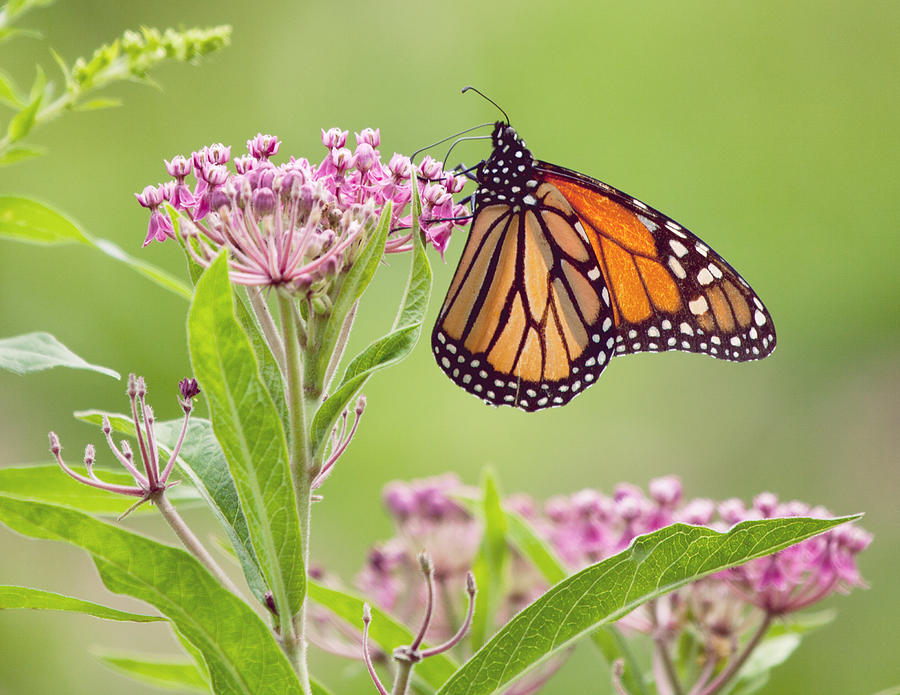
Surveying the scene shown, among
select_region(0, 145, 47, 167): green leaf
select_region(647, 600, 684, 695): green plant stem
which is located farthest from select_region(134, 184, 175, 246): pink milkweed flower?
select_region(647, 600, 684, 695): green plant stem

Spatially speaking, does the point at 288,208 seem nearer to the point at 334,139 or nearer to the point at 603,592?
the point at 334,139

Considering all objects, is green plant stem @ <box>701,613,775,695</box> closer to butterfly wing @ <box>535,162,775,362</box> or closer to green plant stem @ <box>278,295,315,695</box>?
butterfly wing @ <box>535,162,775,362</box>

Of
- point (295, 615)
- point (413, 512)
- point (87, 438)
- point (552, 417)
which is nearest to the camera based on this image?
point (295, 615)

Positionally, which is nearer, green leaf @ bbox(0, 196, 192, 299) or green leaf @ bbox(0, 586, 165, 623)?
green leaf @ bbox(0, 586, 165, 623)

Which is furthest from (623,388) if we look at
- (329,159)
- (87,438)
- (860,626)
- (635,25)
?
(329,159)

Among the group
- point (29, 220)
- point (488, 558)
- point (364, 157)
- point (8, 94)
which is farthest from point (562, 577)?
point (8, 94)

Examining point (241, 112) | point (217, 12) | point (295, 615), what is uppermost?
point (217, 12)

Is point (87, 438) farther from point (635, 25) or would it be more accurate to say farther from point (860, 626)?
point (635, 25)
